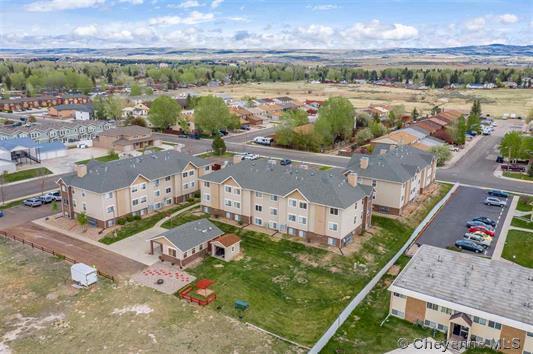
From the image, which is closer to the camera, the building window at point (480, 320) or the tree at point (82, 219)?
the building window at point (480, 320)

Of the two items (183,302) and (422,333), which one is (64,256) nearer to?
(183,302)

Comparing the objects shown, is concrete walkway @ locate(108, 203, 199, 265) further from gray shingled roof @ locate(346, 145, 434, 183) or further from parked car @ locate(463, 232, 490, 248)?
parked car @ locate(463, 232, 490, 248)

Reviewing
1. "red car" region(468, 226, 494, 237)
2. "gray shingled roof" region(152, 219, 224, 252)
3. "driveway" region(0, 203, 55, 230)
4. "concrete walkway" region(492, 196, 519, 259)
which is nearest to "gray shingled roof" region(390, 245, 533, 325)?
"concrete walkway" region(492, 196, 519, 259)

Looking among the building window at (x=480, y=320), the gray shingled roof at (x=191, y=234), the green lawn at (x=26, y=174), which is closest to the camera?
the building window at (x=480, y=320)

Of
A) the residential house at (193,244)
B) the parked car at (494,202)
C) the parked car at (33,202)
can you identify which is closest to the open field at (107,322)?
the residential house at (193,244)

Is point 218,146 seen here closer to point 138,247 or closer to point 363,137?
point 363,137

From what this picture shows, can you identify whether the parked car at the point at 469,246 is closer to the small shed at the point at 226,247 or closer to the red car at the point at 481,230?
the red car at the point at 481,230
